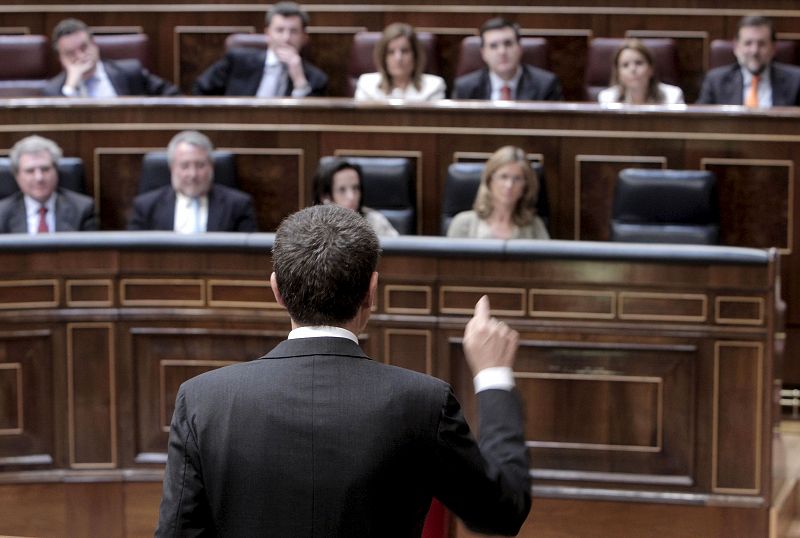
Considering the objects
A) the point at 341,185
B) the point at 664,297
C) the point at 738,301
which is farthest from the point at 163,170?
the point at 738,301

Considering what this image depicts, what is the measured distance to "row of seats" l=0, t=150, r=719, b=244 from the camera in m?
2.98

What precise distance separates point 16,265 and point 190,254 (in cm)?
31

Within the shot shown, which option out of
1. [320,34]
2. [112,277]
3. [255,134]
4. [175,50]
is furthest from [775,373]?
[175,50]

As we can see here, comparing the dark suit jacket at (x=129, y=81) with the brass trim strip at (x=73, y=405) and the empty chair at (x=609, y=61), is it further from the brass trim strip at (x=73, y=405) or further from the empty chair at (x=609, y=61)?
the brass trim strip at (x=73, y=405)

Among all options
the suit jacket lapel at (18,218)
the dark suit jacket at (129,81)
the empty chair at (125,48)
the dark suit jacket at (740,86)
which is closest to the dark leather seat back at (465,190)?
the dark suit jacket at (740,86)

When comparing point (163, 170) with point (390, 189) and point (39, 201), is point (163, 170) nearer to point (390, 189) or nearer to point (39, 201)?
point (39, 201)

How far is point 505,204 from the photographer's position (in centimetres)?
296

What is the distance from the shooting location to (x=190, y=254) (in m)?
2.35

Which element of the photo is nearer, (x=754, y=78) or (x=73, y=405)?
(x=73, y=405)

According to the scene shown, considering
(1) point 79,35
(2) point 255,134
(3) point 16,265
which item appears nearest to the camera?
(3) point 16,265

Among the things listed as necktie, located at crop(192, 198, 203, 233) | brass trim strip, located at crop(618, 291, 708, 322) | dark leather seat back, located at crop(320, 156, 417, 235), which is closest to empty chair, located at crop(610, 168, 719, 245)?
dark leather seat back, located at crop(320, 156, 417, 235)

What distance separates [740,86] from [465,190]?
965mm

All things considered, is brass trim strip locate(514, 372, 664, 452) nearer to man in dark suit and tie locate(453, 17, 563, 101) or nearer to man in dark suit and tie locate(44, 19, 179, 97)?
man in dark suit and tie locate(453, 17, 563, 101)

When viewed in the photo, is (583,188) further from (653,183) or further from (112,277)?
(112,277)
